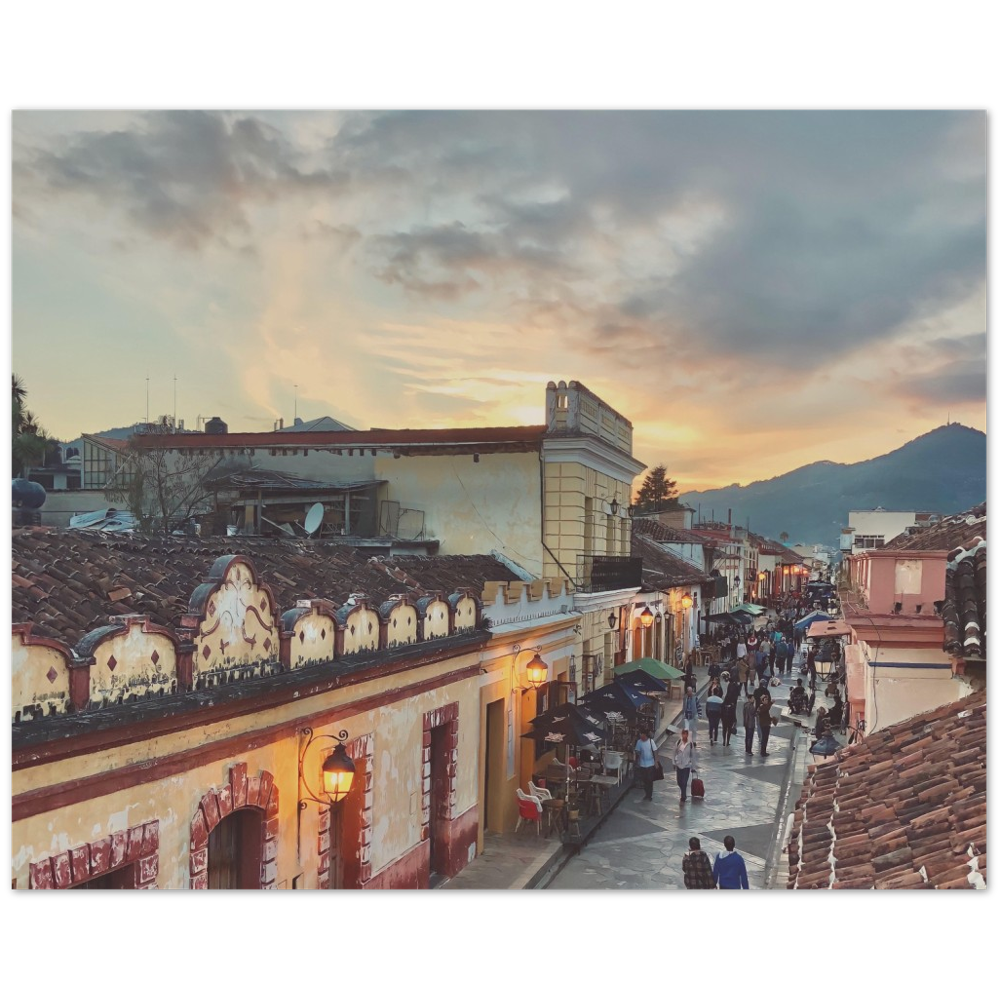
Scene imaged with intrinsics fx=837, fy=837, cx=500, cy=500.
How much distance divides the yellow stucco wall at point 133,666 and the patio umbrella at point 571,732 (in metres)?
8.59

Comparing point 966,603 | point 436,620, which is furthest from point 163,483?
point 966,603

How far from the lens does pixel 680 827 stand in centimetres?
1337

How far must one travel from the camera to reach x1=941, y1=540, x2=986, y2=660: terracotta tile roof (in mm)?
6672

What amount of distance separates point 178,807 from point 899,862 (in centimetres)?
477

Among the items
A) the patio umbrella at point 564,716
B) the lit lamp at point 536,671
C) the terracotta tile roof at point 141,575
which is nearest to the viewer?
the terracotta tile roof at point 141,575

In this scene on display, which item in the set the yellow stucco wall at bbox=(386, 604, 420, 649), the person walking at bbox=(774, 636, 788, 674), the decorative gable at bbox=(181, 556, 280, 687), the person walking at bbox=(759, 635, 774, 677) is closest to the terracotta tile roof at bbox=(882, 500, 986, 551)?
the yellow stucco wall at bbox=(386, 604, 420, 649)

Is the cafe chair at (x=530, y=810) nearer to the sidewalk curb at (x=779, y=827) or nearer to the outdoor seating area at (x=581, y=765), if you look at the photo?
the outdoor seating area at (x=581, y=765)

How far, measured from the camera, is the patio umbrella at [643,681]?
1748 centimetres

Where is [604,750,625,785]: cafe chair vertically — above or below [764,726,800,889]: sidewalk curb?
above

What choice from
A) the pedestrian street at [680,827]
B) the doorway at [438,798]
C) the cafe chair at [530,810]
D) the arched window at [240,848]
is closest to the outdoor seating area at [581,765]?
the cafe chair at [530,810]

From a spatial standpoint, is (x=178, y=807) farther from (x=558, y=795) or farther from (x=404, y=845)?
(x=558, y=795)

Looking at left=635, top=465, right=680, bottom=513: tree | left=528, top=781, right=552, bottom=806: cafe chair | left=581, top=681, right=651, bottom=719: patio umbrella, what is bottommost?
left=528, top=781, right=552, bottom=806: cafe chair

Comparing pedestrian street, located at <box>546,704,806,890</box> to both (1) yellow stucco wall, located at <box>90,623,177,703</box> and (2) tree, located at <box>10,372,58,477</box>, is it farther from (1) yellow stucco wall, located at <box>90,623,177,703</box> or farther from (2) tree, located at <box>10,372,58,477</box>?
(2) tree, located at <box>10,372,58,477</box>

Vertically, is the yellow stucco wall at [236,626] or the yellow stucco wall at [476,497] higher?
the yellow stucco wall at [476,497]
